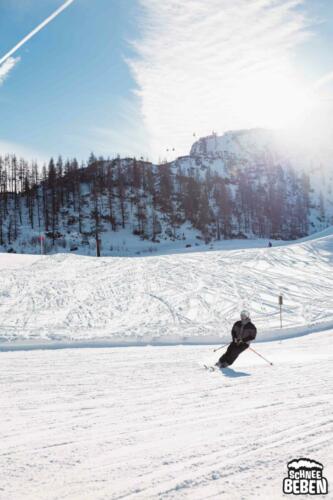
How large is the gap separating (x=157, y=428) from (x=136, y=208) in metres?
74.0

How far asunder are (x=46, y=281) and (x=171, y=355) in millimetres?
13275

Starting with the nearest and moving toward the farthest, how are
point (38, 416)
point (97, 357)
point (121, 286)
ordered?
point (38, 416), point (97, 357), point (121, 286)

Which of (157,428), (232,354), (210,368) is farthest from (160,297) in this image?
(157,428)

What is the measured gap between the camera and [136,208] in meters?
77.8

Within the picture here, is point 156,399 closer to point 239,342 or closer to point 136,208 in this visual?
point 239,342

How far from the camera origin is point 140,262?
1099 inches

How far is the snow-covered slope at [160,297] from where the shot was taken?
1309 centimetres

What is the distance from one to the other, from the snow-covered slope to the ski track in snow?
4.31m


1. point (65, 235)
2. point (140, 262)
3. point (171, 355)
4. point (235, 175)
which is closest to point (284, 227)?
point (235, 175)

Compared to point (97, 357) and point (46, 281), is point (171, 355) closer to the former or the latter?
point (97, 357)

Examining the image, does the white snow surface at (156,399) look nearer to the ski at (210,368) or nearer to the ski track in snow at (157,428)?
the ski track in snow at (157,428)

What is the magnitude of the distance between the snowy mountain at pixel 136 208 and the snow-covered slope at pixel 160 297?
2402cm

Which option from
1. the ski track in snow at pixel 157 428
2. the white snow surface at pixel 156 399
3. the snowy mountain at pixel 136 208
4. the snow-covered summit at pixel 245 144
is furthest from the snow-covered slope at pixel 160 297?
the snow-covered summit at pixel 245 144

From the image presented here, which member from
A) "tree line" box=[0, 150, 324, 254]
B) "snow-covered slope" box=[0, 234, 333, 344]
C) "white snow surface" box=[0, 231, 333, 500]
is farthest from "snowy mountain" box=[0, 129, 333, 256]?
"white snow surface" box=[0, 231, 333, 500]
